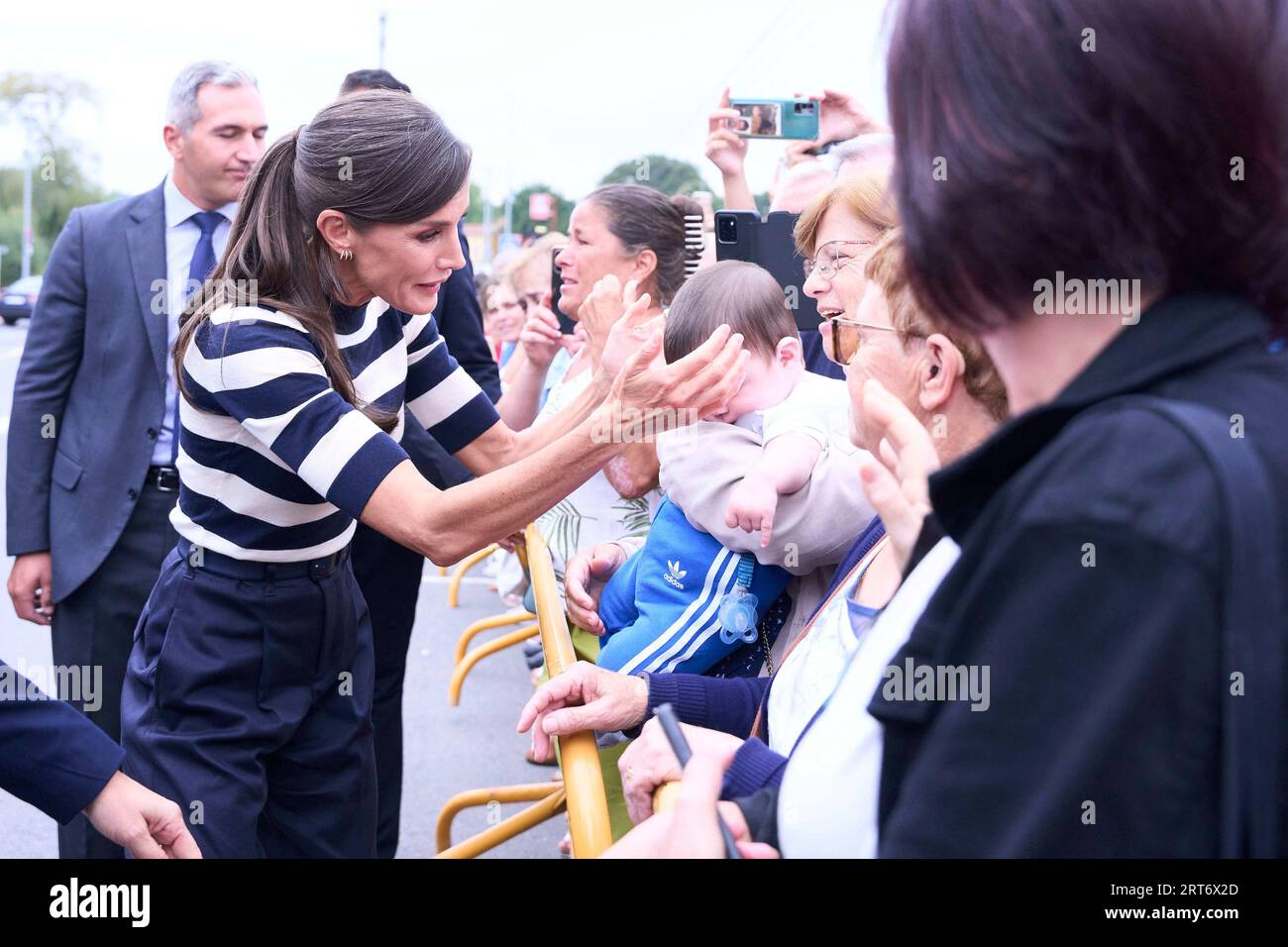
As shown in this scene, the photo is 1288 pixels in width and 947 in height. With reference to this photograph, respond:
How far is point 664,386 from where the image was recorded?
2.20 meters

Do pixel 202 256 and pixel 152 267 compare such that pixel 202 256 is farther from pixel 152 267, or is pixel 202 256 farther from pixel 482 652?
pixel 482 652

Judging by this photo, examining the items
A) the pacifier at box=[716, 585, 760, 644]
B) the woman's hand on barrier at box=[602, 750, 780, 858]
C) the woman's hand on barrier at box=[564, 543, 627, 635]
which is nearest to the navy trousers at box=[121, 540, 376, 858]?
the woman's hand on barrier at box=[564, 543, 627, 635]

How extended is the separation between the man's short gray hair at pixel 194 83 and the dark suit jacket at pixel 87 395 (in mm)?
387

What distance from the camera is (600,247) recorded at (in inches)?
157

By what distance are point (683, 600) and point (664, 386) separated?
1.61 ft

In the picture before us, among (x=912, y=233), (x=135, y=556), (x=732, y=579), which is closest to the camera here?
(x=912, y=233)

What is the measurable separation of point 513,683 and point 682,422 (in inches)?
174

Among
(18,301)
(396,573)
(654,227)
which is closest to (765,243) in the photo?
(654,227)

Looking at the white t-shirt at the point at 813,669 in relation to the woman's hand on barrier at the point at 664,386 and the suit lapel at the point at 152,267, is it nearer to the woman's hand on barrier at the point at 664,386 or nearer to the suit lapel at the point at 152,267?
the woman's hand on barrier at the point at 664,386

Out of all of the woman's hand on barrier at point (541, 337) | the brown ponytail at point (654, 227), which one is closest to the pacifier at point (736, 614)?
the brown ponytail at point (654, 227)

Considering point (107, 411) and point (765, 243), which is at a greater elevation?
point (765, 243)

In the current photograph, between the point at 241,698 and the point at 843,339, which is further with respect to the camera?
the point at 241,698
